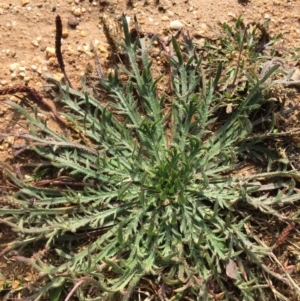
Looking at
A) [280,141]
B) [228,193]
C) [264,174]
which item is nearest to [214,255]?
[228,193]

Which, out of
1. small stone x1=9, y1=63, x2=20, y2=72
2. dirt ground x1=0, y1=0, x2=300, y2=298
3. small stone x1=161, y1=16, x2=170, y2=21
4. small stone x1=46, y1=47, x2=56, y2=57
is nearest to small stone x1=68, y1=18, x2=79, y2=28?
dirt ground x1=0, y1=0, x2=300, y2=298

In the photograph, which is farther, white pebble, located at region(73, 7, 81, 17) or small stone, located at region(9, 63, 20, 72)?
white pebble, located at region(73, 7, 81, 17)

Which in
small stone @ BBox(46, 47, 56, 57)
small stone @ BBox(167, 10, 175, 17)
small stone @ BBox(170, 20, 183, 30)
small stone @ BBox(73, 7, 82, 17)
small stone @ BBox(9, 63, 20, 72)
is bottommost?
small stone @ BBox(9, 63, 20, 72)

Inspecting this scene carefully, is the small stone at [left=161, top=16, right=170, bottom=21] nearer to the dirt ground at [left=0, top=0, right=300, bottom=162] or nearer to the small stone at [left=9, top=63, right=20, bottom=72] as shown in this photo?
the dirt ground at [left=0, top=0, right=300, bottom=162]

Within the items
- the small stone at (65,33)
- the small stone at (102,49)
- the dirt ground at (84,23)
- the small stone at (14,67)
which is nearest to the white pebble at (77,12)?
the dirt ground at (84,23)

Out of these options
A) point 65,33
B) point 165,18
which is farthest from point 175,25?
point 65,33

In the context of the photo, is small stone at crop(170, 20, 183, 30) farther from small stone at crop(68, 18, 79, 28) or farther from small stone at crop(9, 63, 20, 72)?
small stone at crop(9, 63, 20, 72)

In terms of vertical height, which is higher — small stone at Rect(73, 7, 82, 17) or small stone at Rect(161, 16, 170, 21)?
small stone at Rect(73, 7, 82, 17)

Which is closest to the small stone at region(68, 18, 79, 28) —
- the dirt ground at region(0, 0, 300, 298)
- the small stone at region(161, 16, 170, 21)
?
the dirt ground at region(0, 0, 300, 298)

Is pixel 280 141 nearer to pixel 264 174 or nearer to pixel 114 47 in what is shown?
pixel 264 174
